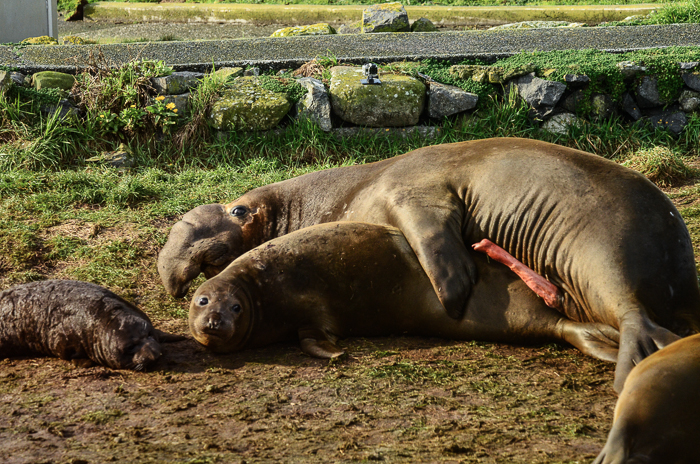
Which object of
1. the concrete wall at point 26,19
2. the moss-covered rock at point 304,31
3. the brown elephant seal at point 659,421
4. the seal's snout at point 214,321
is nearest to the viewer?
the brown elephant seal at point 659,421

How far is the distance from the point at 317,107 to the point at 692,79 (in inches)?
165

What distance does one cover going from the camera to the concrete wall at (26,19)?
10992mm

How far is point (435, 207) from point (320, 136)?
3605 mm

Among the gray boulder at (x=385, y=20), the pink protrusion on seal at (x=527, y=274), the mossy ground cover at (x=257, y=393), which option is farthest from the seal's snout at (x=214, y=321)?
the gray boulder at (x=385, y=20)

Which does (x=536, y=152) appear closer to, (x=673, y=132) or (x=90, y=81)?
(x=673, y=132)

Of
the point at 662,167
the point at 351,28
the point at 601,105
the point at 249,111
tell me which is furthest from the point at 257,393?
the point at 351,28

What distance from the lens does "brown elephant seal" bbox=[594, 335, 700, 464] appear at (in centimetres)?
210

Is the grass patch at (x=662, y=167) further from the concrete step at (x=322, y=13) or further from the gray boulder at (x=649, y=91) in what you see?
the concrete step at (x=322, y=13)

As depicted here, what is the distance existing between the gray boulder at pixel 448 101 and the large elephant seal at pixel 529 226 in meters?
2.99

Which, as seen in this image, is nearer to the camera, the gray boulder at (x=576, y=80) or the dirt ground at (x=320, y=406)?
the dirt ground at (x=320, y=406)

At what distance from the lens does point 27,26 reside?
11.7 meters

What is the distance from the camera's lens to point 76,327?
3.61 metres

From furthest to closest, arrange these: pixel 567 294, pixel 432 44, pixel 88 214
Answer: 1. pixel 432 44
2. pixel 88 214
3. pixel 567 294

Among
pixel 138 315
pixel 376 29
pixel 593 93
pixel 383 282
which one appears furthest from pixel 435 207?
pixel 376 29
